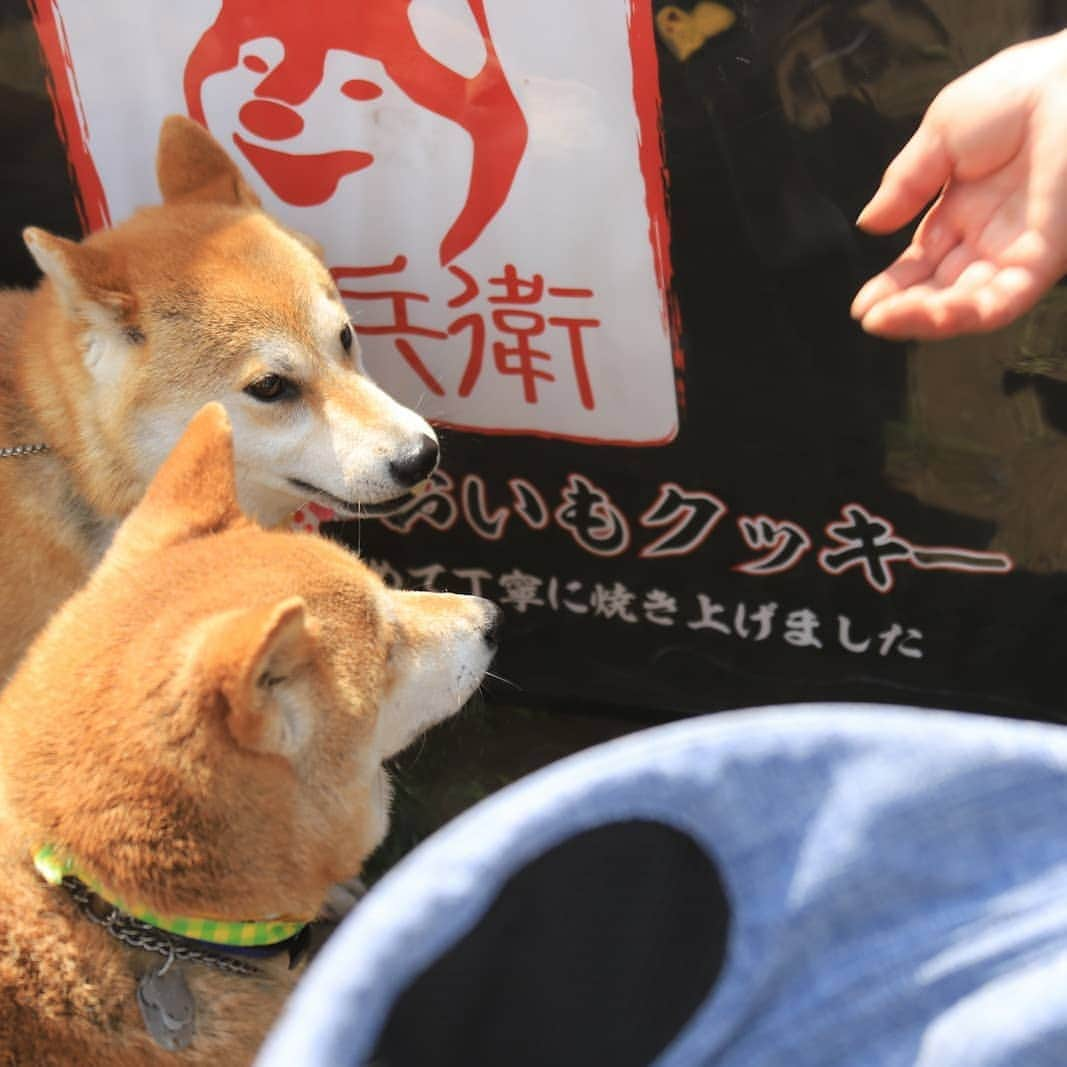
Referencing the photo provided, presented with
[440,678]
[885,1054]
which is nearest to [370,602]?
[440,678]

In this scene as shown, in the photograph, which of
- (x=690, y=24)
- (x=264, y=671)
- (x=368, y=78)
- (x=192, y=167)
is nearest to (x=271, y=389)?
(x=192, y=167)

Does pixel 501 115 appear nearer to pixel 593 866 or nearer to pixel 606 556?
pixel 606 556

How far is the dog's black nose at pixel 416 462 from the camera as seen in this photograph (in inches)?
99.9

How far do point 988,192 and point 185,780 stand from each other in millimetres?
1775

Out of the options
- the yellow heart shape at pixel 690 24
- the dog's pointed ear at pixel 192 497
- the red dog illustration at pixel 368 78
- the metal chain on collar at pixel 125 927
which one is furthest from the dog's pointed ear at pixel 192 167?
the metal chain on collar at pixel 125 927

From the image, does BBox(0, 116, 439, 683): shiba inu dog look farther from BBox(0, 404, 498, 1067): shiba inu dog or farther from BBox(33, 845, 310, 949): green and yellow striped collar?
BBox(33, 845, 310, 949): green and yellow striped collar

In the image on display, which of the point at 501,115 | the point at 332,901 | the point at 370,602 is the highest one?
the point at 501,115

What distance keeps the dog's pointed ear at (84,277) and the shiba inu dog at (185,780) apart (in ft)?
→ 2.14

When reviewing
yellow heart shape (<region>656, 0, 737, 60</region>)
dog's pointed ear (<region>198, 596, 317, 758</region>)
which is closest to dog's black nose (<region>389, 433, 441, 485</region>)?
dog's pointed ear (<region>198, 596, 317, 758</region>)

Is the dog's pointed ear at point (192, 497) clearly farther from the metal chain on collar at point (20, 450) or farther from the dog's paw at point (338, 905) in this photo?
the dog's paw at point (338, 905)

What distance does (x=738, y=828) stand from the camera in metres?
1.18

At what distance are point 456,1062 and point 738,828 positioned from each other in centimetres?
40

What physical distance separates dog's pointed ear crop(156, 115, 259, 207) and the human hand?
58.7 inches

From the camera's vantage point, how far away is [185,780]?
160 centimetres
